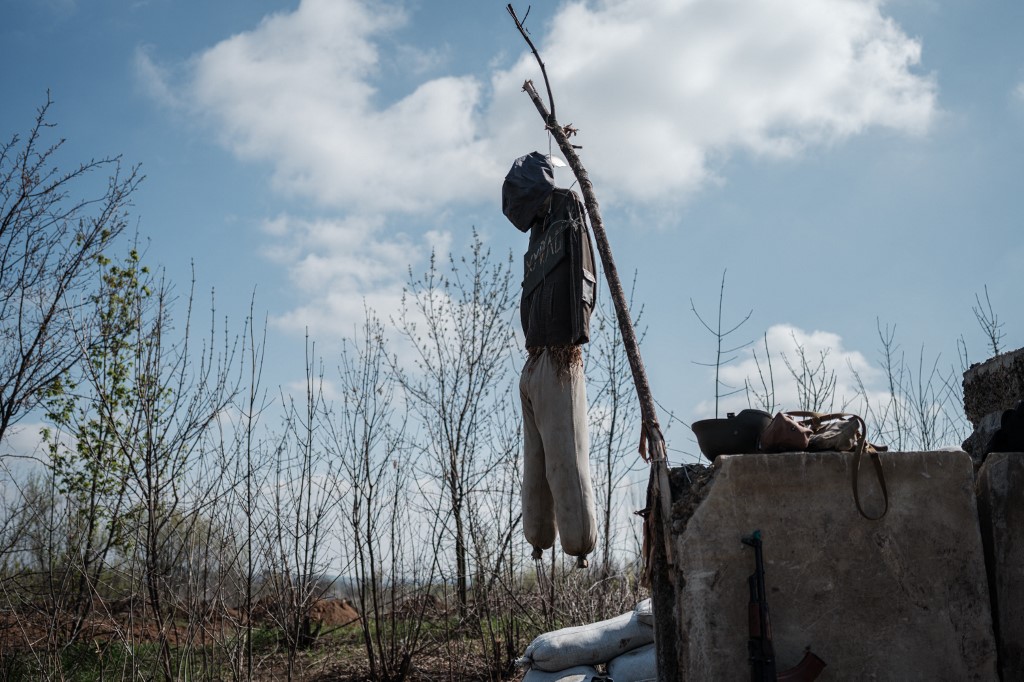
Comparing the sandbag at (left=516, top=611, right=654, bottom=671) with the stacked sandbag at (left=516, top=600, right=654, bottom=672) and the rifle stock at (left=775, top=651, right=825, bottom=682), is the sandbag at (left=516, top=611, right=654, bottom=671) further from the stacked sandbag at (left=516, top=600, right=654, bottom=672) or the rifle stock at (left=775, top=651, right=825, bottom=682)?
the rifle stock at (left=775, top=651, right=825, bottom=682)

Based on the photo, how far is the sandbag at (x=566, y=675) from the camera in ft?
14.9

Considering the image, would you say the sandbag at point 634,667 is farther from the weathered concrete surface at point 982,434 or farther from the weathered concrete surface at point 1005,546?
the weathered concrete surface at point 982,434

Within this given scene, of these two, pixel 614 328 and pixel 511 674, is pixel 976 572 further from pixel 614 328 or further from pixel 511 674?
pixel 614 328

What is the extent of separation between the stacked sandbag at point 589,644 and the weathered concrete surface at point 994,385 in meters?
2.43

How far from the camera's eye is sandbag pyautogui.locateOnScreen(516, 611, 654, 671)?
4875mm

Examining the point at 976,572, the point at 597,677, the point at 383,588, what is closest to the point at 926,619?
the point at 976,572

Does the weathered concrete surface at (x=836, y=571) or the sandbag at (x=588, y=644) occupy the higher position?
the weathered concrete surface at (x=836, y=571)

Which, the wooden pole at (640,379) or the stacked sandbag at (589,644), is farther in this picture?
the stacked sandbag at (589,644)

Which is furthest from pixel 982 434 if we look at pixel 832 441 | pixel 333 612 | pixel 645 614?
pixel 333 612

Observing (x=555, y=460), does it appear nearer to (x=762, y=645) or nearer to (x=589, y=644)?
(x=762, y=645)

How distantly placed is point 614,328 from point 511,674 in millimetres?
3529

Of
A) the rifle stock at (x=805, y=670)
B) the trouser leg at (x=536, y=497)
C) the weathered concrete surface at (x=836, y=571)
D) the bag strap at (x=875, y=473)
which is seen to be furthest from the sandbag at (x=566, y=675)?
the bag strap at (x=875, y=473)

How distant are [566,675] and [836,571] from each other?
2.11 m

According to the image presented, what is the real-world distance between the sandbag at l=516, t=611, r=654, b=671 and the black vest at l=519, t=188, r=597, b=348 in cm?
210
